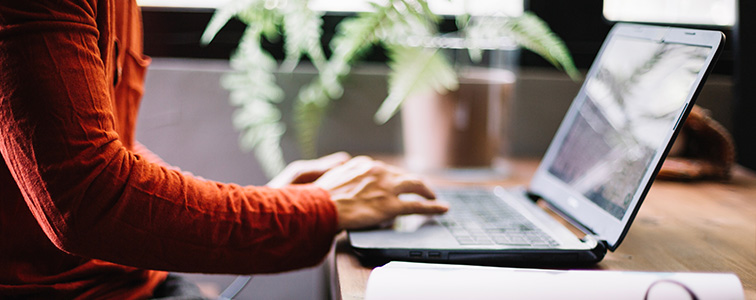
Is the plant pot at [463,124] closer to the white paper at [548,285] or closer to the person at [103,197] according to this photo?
the person at [103,197]

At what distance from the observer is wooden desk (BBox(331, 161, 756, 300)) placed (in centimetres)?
58

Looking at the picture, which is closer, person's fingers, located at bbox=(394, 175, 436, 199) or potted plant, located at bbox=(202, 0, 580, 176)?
person's fingers, located at bbox=(394, 175, 436, 199)

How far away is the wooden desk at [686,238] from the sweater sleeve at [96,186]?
0.29ft

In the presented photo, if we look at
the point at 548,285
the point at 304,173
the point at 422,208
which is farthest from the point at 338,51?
the point at 548,285

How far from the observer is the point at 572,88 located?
4.23 feet

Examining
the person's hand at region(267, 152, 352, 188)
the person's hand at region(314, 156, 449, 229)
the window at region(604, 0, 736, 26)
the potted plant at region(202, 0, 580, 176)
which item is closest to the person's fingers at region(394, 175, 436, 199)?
the person's hand at region(314, 156, 449, 229)

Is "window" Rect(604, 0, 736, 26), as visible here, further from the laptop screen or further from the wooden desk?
the laptop screen

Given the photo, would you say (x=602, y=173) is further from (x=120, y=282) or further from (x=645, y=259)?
(x=120, y=282)

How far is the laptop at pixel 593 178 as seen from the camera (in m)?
0.59

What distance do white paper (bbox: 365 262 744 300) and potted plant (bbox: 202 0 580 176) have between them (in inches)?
20.4

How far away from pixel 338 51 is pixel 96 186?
593 millimetres

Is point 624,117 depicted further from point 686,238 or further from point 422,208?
point 422,208

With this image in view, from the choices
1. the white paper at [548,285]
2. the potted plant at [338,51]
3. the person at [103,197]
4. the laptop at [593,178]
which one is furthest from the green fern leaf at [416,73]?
the white paper at [548,285]

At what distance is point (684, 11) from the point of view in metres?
1.31
